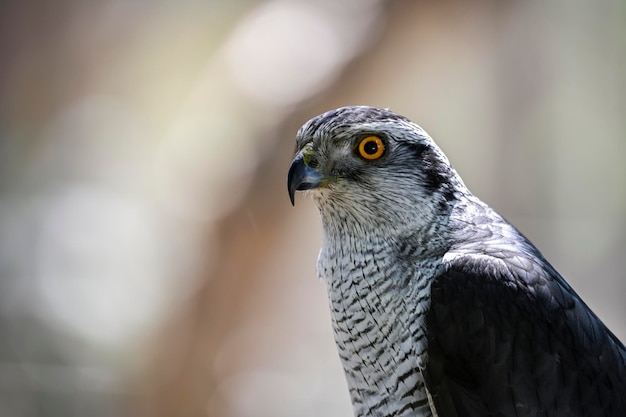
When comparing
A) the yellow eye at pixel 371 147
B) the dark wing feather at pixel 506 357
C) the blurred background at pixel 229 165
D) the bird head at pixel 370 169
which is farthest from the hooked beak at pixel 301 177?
the blurred background at pixel 229 165

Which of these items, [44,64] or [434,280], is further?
[44,64]

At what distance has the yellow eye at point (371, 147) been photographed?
3066 millimetres

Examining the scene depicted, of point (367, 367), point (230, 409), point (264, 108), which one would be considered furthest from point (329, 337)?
point (367, 367)

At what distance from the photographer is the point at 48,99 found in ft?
25.5

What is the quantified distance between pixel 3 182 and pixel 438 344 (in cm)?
621

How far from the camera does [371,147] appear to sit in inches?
121

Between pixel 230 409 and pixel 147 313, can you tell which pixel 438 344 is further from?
pixel 147 313

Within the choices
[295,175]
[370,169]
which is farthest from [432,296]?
[295,175]

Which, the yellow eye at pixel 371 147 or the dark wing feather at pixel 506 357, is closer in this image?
the dark wing feather at pixel 506 357

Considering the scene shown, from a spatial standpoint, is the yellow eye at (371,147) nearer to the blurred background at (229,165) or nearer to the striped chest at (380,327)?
the striped chest at (380,327)

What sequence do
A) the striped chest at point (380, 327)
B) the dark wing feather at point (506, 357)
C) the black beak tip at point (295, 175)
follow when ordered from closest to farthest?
the dark wing feather at point (506, 357) → the striped chest at point (380, 327) → the black beak tip at point (295, 175)

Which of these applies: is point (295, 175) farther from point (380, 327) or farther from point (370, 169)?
point (380, 327)

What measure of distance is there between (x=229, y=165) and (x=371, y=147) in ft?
8.14

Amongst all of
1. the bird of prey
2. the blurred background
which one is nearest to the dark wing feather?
the bird of prey
